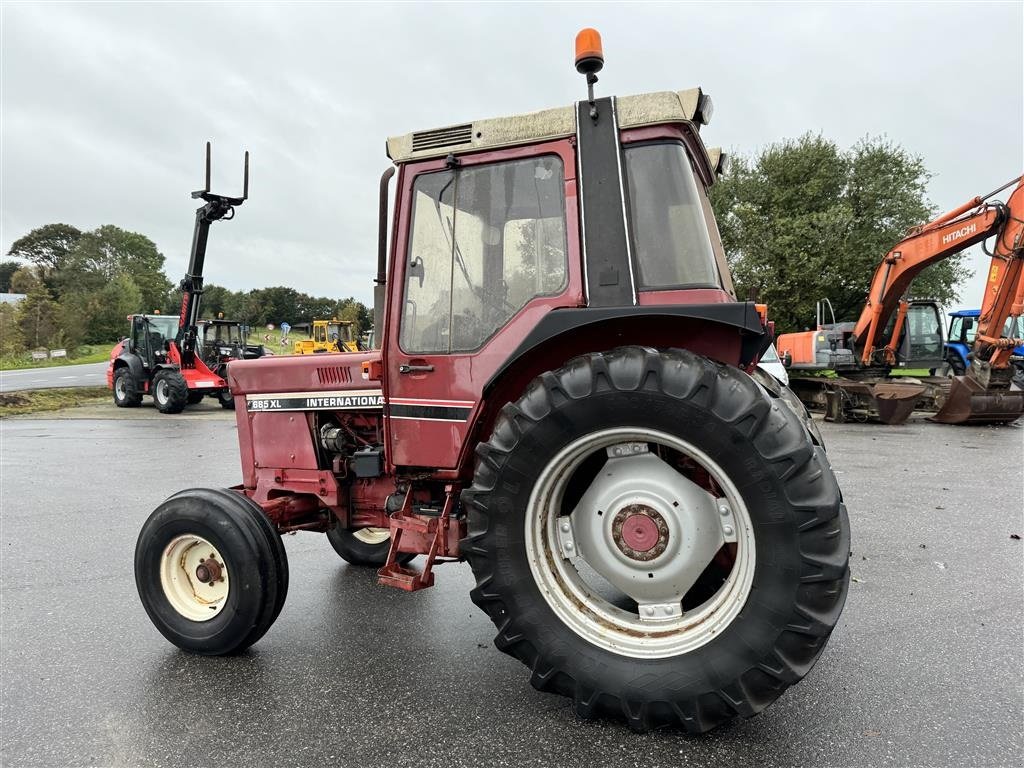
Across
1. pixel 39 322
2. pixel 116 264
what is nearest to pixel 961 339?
pixel 39 322

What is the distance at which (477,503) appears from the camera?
7.93 ft

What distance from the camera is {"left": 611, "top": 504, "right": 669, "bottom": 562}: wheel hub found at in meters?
2.46

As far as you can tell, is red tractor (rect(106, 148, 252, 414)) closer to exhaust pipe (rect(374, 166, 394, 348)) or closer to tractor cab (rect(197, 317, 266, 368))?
tractor cab (rect(197, 317, 266, 368))

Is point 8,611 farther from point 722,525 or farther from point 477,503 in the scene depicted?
point 722,525

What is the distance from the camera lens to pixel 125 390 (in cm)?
1609

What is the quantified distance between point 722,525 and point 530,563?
2.39 feet

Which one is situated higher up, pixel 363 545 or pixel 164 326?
pixel 164 326

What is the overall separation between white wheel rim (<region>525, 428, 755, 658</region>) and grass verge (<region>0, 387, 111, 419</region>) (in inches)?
654

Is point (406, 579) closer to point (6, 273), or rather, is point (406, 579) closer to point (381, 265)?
point (381, 265)

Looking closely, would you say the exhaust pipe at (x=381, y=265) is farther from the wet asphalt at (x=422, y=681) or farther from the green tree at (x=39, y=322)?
the green tree at (x=39, y=322)

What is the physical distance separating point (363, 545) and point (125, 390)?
48.2ft

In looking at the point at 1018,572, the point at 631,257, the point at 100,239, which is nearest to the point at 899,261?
the point at 1018,572

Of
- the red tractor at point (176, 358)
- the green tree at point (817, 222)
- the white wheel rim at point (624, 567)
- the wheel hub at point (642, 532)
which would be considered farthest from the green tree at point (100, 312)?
the wheel hub at point (642, 532)

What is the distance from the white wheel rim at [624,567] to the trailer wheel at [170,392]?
14466mm
